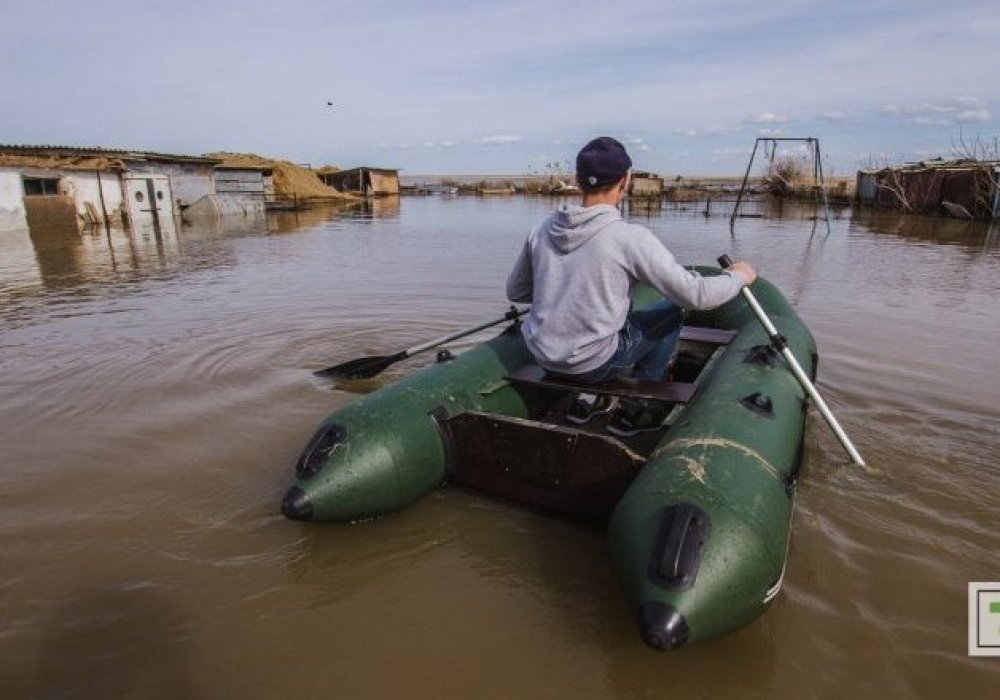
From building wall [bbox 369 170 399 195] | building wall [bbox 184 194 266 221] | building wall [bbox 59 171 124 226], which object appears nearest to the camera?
building wall [bbox 59 171 124 226]

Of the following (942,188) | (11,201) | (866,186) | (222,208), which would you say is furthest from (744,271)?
(866,186)

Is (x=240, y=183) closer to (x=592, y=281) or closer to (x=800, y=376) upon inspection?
(x=592, y=281)

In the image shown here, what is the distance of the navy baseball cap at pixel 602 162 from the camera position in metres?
3.30

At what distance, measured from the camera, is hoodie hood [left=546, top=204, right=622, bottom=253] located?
335 cm

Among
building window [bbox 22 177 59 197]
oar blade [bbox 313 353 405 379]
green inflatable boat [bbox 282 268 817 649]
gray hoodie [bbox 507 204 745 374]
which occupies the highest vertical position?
building window [bbox 22 177 59 197]

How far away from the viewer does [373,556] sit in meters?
3.37

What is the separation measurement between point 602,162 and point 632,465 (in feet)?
5.30

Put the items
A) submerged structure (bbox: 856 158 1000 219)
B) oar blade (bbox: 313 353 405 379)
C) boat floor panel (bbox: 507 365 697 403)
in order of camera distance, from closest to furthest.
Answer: boat floor panel (bbox: 507 365 697 403) < oar blade (bbox: 313 353 405 379) < submerged structure (bbox: 856 158 1000 219)

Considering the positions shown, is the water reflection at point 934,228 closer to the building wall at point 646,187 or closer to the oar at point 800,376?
the building wall at point 646,187

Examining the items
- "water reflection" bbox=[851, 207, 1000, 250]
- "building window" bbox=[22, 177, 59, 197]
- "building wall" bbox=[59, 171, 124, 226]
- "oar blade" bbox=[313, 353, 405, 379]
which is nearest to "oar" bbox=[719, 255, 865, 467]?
"oar blade" bbox=[313, 353, 405, 379]

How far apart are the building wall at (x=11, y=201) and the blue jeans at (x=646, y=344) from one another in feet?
71.4

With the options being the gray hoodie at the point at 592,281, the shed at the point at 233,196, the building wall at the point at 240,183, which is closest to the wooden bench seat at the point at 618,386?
the gray hoodie at the point at 592,281

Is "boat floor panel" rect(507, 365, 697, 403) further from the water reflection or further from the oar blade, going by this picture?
the water reflection

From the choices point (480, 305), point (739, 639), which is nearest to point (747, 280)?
point (739, 639)
